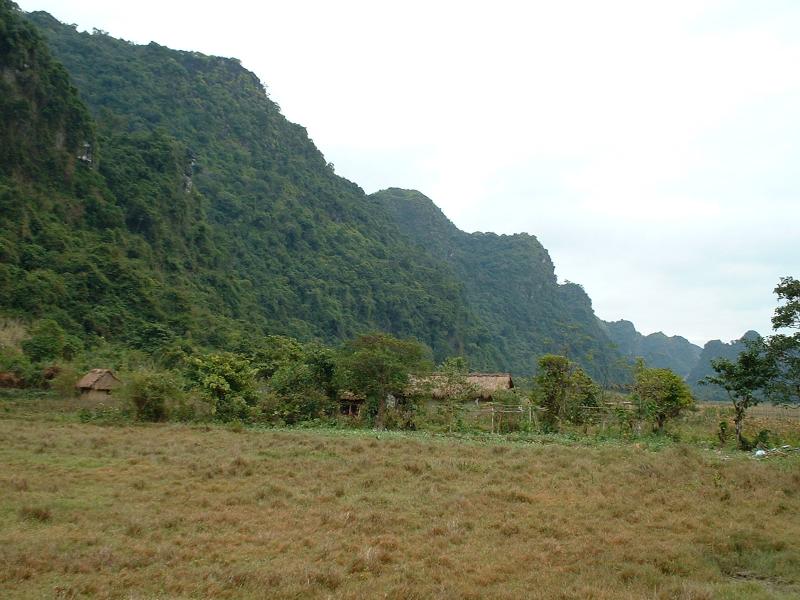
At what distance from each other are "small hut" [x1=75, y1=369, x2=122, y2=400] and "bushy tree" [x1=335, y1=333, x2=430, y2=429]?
531 inches

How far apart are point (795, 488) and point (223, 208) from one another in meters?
91.8

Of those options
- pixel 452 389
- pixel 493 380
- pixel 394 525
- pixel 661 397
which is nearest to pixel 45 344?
pixel 452 389

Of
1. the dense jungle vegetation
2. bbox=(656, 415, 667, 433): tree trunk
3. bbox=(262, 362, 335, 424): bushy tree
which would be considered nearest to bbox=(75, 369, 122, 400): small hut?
bbox=(262, 362, 335, 424): bushy tree

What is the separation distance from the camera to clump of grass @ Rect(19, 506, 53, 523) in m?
9.78

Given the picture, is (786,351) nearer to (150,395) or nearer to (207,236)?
(150,395)

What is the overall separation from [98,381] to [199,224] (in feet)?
159

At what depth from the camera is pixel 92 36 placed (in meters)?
109

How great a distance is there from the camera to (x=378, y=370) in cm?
2800

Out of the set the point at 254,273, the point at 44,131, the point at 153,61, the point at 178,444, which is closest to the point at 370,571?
the point at 178,444

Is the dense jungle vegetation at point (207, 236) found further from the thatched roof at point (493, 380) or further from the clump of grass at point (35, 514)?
the clump of grass at point (35, 514)

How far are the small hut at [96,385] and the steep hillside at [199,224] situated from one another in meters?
15.3

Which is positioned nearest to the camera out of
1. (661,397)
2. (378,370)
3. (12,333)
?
(661,397)

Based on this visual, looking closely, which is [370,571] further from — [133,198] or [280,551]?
[133,198]

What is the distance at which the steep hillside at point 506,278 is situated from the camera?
153375mm
